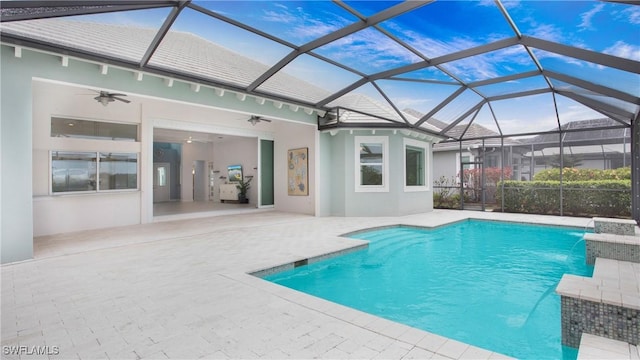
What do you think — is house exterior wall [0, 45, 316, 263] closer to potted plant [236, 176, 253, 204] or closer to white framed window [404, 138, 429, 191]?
potted plant [236, 176, 253, 204]

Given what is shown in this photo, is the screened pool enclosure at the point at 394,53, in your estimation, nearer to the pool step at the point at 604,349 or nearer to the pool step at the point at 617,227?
the pool step at the point at 617,227

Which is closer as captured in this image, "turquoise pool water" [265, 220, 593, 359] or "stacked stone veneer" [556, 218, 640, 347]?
"stacked stone veneer" [556, 218, 640, 347]

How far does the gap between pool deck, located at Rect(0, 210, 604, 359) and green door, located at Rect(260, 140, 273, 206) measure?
663 cm

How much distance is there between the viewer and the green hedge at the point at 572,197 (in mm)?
9961

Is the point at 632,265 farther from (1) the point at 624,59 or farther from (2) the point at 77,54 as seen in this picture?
(2) the point at 77,54

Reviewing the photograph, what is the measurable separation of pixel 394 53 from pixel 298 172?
5.98m

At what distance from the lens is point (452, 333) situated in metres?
3.17

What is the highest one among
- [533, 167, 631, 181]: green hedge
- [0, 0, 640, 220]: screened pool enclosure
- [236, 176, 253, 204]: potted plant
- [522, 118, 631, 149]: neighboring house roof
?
[0, 0, 640, 220]: screened pool enclosure

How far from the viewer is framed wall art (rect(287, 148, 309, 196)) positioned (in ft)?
35.3

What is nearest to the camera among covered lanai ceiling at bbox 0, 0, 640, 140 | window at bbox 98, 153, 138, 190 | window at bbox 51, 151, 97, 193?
covered lanai ceiling at bbox 0, 0, 640, 140

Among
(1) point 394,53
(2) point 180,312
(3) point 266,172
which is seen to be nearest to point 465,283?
(2) point 180,312

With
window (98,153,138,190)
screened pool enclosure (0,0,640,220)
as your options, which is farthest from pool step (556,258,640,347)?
window (98,153,138,190)

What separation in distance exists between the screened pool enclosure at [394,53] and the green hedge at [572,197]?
42 mm

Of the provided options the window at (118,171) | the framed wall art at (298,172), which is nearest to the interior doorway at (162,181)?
the window at (118,171)
